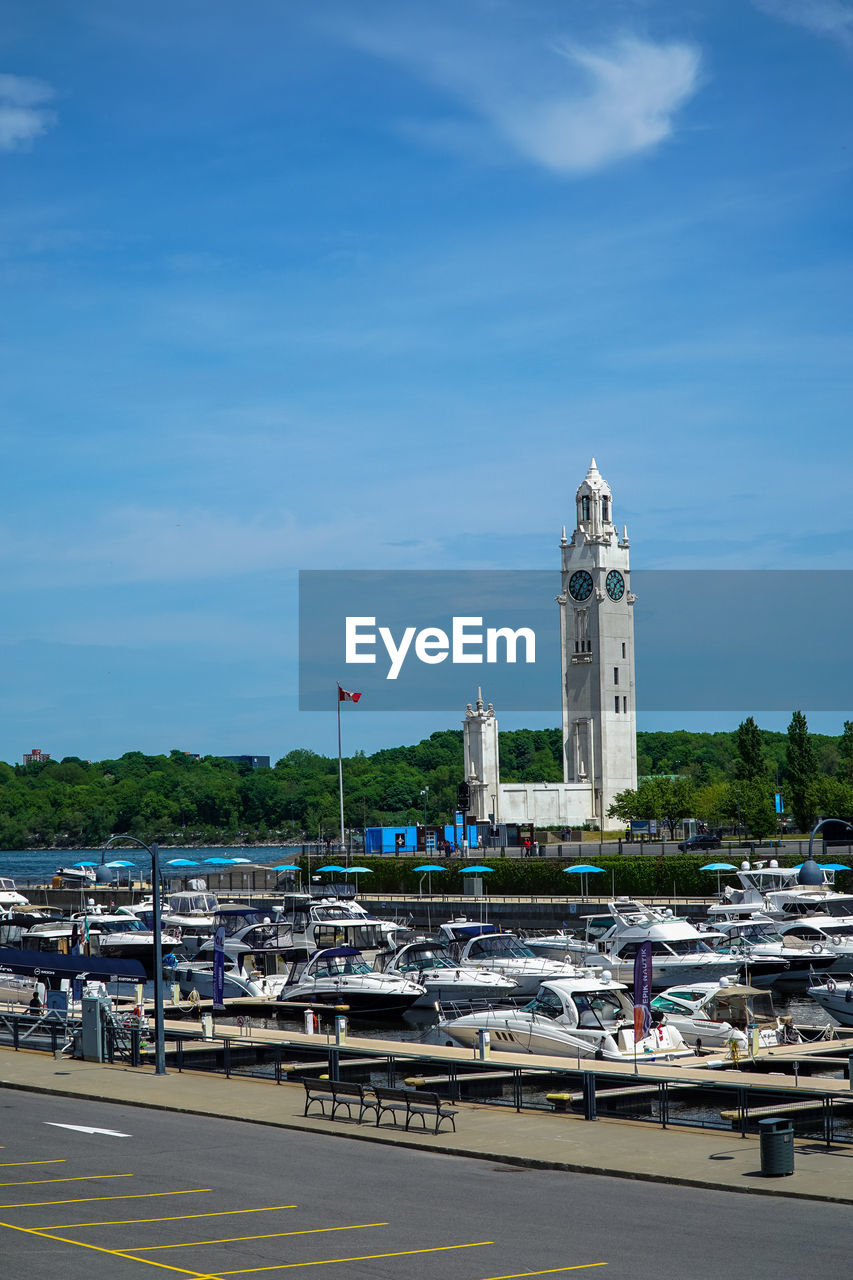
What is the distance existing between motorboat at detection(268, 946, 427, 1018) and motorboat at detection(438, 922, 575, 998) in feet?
11.6

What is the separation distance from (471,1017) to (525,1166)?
1586cm

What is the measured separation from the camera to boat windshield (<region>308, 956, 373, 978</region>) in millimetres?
46188

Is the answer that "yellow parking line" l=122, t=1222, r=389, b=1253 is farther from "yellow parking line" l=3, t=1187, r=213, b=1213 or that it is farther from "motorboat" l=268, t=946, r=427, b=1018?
"motorboat" l=268, t=946, r=427, b=1018

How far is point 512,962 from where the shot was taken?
48750mm

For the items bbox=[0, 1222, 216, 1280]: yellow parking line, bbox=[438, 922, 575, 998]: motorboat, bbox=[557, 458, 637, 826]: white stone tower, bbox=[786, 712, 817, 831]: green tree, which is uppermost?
bbox=[557, 458, 637, 826]: white stone tower

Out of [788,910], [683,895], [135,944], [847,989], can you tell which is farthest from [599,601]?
[847,989]

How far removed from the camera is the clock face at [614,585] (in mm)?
131375

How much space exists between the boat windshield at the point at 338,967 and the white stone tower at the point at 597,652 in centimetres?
8126

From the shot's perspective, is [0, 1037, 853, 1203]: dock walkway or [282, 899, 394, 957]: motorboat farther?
[282, 899, 394, 957]: motorboat

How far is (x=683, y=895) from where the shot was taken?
78500mm

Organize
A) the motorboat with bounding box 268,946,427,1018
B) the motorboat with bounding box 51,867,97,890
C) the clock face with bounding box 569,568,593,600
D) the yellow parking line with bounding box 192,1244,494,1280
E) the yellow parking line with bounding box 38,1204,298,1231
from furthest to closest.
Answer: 1. the clock face with bounding box 569,568,593,600
2. the motorboat with bounding box 51,867,97,890
3. the motorboat with bounding box 268,946,427,1018
4. the yellow parking line with bounding box 38,1204,298,1231
5. the yellow parking line with bounding box 192,1244,494,1280

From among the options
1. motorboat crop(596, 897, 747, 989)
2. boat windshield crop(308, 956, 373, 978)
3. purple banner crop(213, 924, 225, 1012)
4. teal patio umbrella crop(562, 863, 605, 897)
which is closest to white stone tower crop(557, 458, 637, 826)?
teal patio umbrella crop(562, 863, 605, 897)

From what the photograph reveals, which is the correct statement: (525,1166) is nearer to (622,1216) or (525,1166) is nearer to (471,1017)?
(622,1216)

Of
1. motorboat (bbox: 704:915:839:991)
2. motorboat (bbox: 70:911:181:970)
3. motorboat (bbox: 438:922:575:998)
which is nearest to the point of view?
motorboat (bbox: 438:922:575:998)
